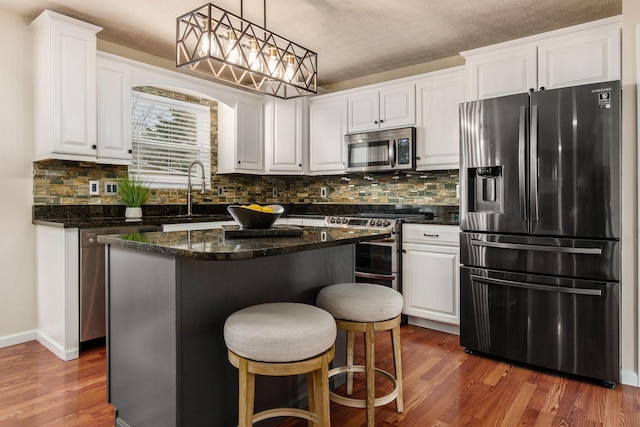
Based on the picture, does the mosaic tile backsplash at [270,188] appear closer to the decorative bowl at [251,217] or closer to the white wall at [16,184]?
the white wall at [16,184]

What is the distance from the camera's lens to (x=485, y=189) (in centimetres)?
274

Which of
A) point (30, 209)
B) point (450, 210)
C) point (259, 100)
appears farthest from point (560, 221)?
point (30, 209)

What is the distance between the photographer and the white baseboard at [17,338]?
115 inches

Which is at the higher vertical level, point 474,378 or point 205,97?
point 205,97

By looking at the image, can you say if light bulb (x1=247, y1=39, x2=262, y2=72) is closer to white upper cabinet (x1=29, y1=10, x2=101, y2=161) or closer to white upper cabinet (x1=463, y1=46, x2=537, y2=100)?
white upper cabinet (x1=29, y1=10, x2=101, y2=161)

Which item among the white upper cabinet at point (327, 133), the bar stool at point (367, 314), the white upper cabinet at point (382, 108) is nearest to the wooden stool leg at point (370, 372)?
the bar stool at point (367, 314)

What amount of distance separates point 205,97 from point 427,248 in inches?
101

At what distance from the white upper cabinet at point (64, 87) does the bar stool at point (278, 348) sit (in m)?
2.26

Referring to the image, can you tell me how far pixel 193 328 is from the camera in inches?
60.3

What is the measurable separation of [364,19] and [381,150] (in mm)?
1194

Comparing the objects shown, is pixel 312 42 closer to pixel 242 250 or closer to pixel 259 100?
pixel 259 100

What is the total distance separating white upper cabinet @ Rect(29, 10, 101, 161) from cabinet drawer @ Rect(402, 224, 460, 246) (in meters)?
2.56

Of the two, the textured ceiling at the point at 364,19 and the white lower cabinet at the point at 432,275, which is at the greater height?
the textured ceiling at the point at 364,19

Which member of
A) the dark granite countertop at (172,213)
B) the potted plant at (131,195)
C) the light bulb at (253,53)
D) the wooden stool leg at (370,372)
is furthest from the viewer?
the potted plant at (131,195)
